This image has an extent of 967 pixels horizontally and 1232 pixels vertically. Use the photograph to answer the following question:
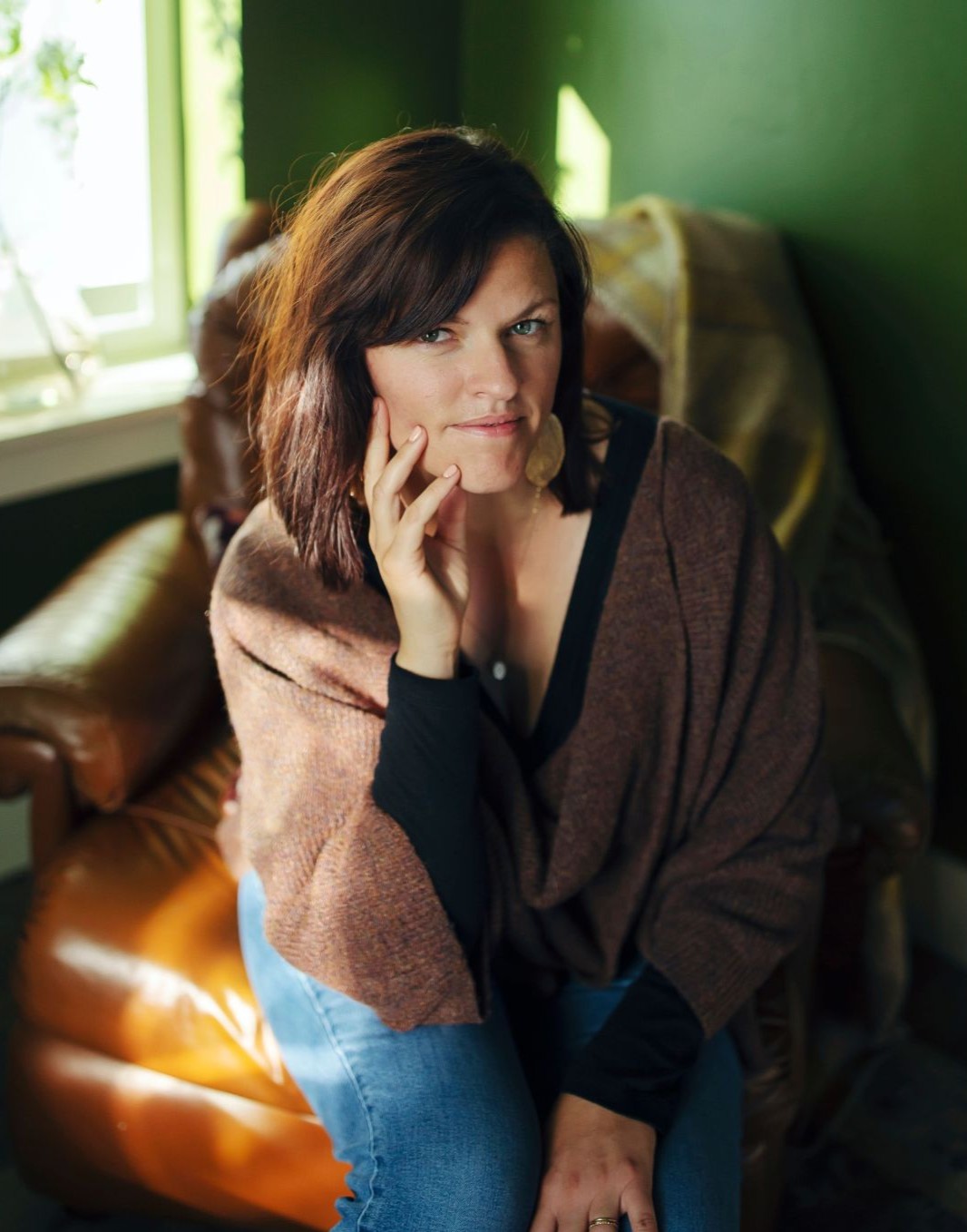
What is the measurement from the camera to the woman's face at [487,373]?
1.09 meters

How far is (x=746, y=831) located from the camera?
1.26 meters

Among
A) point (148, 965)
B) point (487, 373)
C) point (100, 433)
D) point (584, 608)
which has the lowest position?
point (148, 965)

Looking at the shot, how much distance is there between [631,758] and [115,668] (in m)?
0.69

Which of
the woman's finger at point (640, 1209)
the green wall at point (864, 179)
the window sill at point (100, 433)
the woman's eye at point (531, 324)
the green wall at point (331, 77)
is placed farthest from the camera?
the green wall at point (331, 77)

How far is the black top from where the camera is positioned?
3.77 feet

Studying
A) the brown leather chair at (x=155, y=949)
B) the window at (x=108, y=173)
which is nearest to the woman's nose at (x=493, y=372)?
the brown leather chair at (x=155, y=949)

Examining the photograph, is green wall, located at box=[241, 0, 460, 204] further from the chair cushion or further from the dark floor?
the dark floor

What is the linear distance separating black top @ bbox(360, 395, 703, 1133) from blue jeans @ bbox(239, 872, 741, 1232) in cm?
5

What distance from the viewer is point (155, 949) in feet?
4.51

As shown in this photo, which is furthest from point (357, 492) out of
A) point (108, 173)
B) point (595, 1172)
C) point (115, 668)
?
point (108, 173)

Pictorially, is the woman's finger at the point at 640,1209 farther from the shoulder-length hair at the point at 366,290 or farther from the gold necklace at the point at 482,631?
the shoulder-length hair at the point at 366,290

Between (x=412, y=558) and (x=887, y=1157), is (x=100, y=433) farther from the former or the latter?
(x=887, y=1157)

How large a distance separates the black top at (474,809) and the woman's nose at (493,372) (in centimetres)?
23

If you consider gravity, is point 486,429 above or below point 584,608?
above
